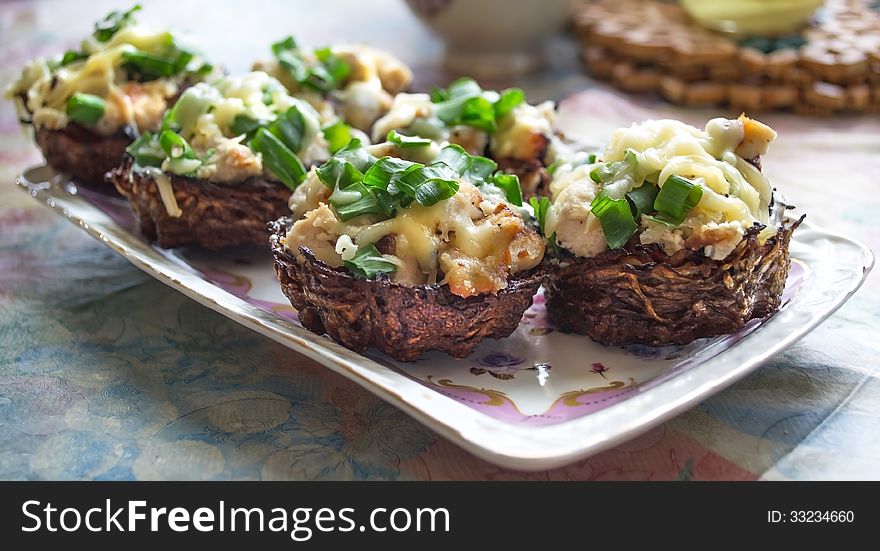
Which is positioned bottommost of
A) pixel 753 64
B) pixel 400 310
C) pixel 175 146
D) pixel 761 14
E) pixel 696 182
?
pixel 753 64

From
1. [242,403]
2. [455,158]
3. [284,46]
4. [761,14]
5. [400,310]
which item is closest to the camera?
[400,310]

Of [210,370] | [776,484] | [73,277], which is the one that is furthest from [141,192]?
[776,484]

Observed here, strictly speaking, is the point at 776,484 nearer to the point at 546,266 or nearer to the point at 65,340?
the point at 546,266

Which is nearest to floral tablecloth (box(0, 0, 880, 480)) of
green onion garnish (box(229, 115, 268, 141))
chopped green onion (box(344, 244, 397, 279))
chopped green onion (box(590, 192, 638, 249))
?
chopped green onion (box(344, 244, 397, 279))

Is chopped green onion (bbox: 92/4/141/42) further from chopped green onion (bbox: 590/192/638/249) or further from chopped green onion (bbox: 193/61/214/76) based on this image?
chopped green onion (bbox: 590/192/638/249)

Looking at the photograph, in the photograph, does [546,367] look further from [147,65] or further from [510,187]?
[147,65]

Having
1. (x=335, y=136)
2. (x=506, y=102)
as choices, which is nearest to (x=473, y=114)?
(x=506, y=102)
